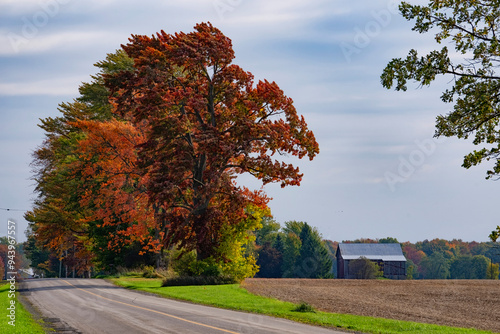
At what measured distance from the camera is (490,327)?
17.6 meters

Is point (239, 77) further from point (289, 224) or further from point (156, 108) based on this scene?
point (289, 224)

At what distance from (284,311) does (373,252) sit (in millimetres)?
77125

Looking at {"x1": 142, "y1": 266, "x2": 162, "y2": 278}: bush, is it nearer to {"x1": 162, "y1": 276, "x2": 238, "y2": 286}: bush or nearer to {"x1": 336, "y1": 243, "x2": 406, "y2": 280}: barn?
{"x1": 162, "y1": 276, "x2": 238, "y2": 286}: bush

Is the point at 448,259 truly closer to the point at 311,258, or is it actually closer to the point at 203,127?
the point at 311,258

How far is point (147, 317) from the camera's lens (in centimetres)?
1862

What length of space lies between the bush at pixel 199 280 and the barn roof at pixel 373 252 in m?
64.1

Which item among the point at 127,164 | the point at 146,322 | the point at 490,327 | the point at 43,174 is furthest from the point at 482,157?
the point at 43,174

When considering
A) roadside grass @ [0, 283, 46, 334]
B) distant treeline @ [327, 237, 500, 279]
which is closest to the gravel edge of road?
roadside grass @ [0, 283, 46, 334]

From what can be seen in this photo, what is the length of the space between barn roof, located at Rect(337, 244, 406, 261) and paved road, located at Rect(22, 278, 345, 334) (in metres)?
71.8

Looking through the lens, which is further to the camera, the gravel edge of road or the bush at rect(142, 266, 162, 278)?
the bush at rect(142, 266, 162, 278)

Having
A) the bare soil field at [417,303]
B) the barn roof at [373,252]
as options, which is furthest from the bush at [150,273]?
the barn roof at [373,252]

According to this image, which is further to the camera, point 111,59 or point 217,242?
point 111,59

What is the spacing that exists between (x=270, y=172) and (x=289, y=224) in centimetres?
8887

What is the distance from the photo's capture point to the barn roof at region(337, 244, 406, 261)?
92.9m
